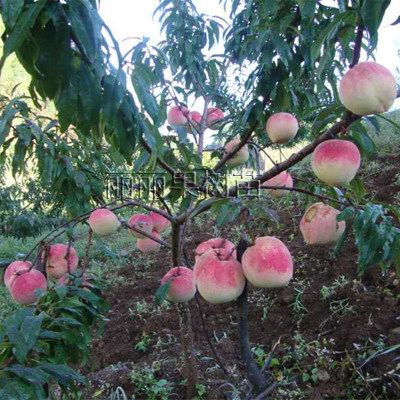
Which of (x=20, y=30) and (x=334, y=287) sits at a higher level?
(x=20, y=30)

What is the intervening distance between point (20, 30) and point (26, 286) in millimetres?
845

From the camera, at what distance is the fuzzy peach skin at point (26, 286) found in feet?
3.68

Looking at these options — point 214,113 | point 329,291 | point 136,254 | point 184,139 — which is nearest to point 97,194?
point 184,139

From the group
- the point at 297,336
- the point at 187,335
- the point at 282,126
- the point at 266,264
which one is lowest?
the point at 297,336

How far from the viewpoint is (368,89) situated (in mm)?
726

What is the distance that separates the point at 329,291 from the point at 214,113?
1058mm

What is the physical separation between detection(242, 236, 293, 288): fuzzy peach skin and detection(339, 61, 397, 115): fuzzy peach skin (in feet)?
1.03

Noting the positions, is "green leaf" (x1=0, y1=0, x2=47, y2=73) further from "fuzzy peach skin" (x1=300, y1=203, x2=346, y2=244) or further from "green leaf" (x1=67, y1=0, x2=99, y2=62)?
"fuzzy peach skin" (x1=300, y1=203, x2=346, y2=244)

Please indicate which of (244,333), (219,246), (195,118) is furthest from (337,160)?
(195,118)

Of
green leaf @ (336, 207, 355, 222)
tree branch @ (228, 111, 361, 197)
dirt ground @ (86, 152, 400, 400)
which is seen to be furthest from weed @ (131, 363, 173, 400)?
green leaf @ (336, 207, 355, 222)

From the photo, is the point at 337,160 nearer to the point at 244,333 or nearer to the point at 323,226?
the point at 323,226

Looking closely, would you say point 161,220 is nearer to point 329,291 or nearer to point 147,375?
point 147,375

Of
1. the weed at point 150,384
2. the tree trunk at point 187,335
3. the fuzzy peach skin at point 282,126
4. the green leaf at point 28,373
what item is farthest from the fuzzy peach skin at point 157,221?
the green leaf at point 28,373

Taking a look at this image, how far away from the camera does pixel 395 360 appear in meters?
1.44
